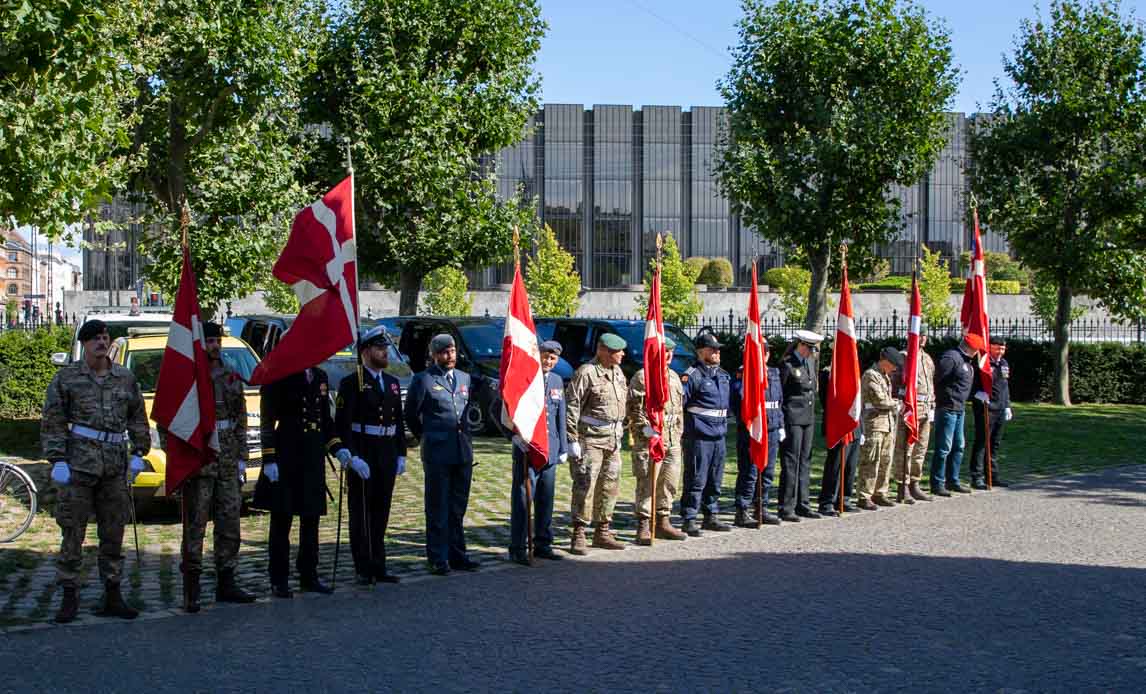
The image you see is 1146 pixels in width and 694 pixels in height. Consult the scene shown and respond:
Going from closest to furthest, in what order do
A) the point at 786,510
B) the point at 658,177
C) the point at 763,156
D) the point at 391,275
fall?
the point at 786,510 → the point at 763,156 → the point at 391,275 → the point at 658,177

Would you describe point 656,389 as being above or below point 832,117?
below

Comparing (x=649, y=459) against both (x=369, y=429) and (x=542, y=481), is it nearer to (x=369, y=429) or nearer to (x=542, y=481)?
(x=542, y=481)

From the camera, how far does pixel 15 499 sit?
11258 mm

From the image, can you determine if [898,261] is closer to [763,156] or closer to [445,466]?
[763,156]

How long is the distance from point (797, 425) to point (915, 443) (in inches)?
82.2

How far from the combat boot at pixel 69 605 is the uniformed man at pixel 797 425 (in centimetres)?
675

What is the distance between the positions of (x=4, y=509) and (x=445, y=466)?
4.41 meters

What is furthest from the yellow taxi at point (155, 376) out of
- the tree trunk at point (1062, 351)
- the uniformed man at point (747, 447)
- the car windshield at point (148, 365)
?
the tree trunk at point (1062, 351)

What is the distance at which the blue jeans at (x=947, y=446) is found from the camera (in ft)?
46.0

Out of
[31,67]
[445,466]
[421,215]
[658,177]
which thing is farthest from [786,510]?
[658,177]

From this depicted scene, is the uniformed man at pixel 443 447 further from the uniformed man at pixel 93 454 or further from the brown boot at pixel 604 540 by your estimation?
the uniformed man at pixel 93 454

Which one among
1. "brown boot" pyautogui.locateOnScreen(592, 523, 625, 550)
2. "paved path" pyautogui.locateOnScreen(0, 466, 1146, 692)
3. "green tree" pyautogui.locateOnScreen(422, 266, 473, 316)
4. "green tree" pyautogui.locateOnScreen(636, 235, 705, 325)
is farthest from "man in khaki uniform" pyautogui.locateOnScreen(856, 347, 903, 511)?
"green tree" pyautogui.locateOnScreen(422, 266, 473, 316)

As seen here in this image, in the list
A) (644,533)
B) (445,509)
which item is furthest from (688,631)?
(644,533)

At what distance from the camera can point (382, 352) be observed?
30.2 ft
